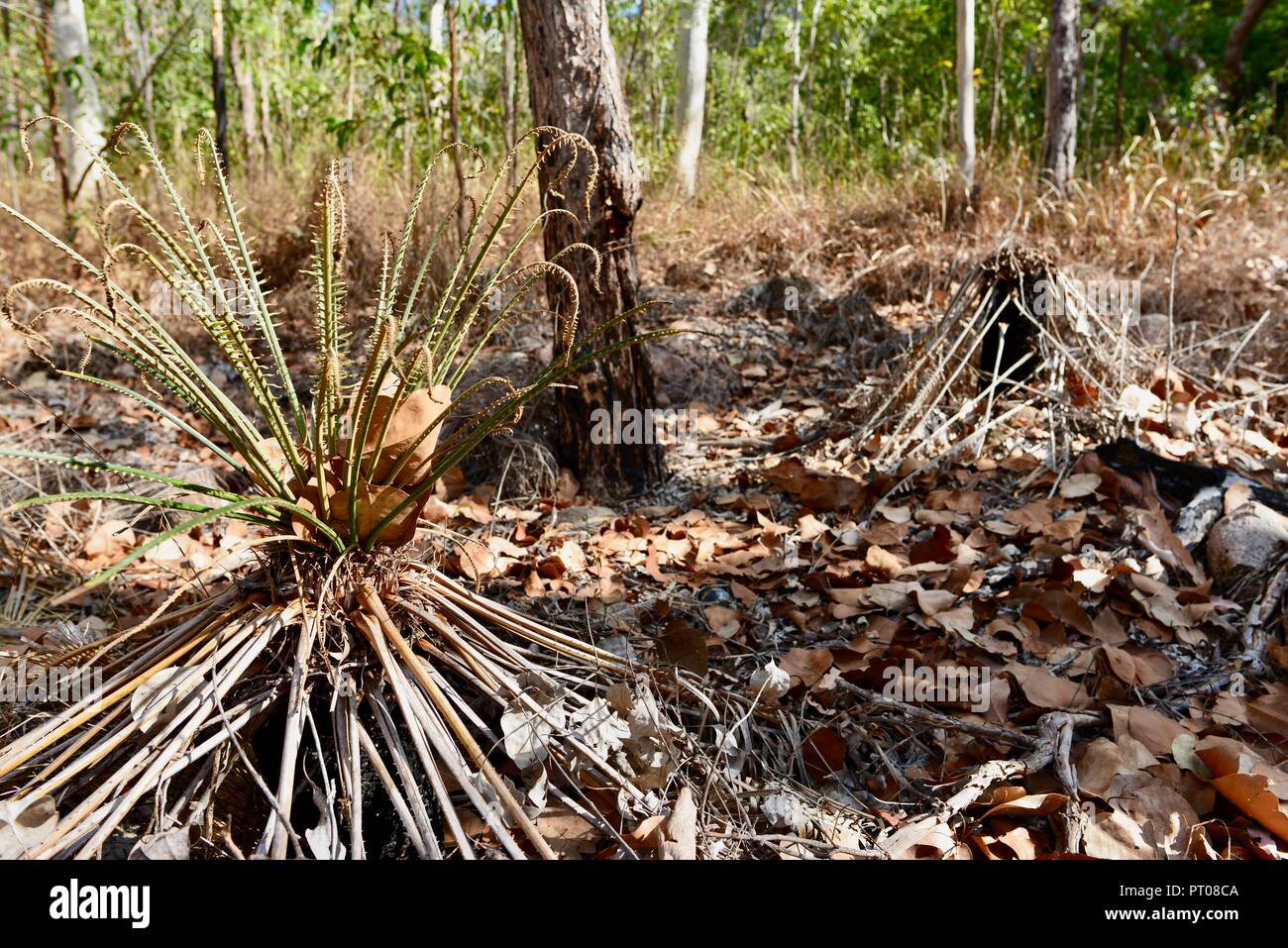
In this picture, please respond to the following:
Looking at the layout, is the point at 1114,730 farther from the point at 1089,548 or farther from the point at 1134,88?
the point at 1134,88

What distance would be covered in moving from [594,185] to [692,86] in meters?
6.04

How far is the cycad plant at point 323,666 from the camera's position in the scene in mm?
1208

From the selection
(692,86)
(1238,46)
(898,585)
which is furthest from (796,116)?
(1238,46)

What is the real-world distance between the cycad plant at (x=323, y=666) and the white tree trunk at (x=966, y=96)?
481 centimetres

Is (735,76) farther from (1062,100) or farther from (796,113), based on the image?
(1062,100)

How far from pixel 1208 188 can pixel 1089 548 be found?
4015mm

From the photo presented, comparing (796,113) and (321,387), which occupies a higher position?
(796,113)

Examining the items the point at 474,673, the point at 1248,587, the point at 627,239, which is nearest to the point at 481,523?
the point at 627,239

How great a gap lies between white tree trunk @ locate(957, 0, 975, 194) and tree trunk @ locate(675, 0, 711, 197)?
2.22 m

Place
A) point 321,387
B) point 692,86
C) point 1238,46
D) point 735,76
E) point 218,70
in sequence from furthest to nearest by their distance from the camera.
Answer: point 735,76 < point 1238,46 < point 692,86 < point 218,70 < point 321,387

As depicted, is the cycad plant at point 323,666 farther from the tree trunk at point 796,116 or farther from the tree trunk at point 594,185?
the tree trunk at point 796,116

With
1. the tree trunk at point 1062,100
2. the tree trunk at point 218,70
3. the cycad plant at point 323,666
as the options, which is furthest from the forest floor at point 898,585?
the tree trunk at point 1062,100

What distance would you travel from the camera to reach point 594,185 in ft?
7.72

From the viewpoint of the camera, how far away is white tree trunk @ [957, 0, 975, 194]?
5465 millimetres
